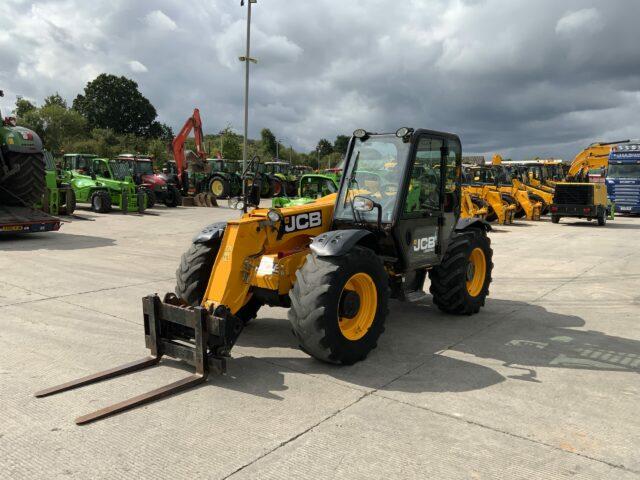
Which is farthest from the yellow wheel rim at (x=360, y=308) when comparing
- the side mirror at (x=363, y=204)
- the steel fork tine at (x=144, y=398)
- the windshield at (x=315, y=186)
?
the windshield at (x=315, y=186)

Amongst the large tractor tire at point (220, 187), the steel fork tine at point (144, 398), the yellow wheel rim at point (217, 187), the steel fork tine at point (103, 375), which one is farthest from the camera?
the yellow wheel rim at point (217, 187)

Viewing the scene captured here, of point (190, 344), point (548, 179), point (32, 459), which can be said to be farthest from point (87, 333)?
point (548, 179)

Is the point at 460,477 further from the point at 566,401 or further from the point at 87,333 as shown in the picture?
the point at 87,333

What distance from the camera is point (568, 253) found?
475 inches

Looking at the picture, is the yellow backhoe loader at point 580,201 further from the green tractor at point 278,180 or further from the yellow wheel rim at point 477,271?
the yellow wheel rim at point 477,271

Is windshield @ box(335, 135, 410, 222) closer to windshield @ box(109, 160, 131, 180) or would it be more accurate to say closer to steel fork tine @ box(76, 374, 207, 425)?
steel fork tine @ box(76, 374, 207, 425)

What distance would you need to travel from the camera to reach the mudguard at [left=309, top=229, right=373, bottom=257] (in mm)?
4277

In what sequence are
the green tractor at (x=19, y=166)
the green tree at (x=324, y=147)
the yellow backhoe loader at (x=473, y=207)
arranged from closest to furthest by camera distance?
the green tractor at (x=19, y=166), the yellow backhoe loader at (x=473, y=207), the green tree at (x=324, y=147)

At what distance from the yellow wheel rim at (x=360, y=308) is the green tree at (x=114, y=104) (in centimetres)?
7772

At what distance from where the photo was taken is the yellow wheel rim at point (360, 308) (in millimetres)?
4527

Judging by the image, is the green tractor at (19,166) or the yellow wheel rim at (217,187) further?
the yellow wheel rim at (217,187)

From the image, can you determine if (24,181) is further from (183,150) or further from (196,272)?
(183,150)

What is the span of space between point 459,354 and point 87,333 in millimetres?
3599

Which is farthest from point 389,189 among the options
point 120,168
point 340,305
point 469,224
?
point 120,168
